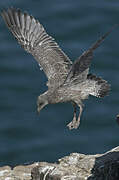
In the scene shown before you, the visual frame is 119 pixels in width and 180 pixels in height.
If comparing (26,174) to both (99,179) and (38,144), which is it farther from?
(38,144)

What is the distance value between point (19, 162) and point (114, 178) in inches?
253

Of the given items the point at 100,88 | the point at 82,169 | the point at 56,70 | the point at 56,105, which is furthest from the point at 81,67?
the point at 56,105

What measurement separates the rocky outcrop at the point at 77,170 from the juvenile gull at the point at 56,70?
0.95m

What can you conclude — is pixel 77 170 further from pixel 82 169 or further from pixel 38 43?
pixel 38 43

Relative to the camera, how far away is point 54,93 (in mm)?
12664

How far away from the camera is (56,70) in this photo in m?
13.2

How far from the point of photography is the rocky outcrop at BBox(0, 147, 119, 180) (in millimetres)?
11426

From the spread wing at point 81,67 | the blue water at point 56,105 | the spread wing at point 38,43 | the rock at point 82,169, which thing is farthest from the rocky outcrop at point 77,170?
the blue water at point 56,105

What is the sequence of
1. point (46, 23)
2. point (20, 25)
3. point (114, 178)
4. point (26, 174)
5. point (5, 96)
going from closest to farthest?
point (114, 178) → point (26, 174) → point (20, 25) → point (5, 96) → point (46, 23)

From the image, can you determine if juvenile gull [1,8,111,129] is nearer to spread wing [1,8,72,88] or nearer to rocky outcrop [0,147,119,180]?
spread wing [1,8,72,88]

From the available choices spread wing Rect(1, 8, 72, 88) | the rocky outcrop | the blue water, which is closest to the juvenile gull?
spread wing Rect(1, 8, 72, 88)

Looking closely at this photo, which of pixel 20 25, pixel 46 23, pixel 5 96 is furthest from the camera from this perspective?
pixel 46 23

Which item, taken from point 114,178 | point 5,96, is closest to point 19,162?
point 5,96

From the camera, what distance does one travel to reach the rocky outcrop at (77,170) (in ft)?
37.5
